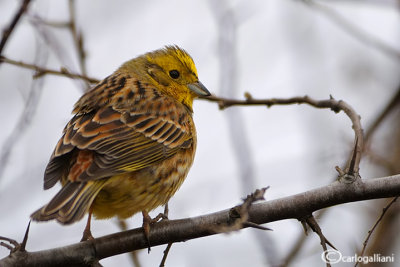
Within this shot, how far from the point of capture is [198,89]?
712 cm

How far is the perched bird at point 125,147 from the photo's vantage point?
5.14m

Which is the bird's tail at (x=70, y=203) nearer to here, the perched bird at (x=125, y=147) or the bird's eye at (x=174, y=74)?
the perched bird at (x=125, y=147)

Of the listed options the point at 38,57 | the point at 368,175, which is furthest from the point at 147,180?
the point at 368,175

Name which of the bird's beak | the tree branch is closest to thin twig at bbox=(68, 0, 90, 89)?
the bird's beak

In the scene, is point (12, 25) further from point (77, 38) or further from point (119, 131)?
point (77, 38)

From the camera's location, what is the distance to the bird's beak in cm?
701

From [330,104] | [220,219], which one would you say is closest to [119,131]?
[220,219]

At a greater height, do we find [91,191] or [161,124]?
[161,124]

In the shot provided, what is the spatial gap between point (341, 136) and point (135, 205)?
2.96 m

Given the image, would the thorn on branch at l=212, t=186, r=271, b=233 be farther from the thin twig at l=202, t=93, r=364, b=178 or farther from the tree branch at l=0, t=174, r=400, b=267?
the thin twig at l=202, t=93, r=364, b=178

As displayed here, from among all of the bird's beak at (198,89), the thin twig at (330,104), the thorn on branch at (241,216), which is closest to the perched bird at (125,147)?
the bird's beak at (198,89)

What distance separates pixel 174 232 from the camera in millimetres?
4797

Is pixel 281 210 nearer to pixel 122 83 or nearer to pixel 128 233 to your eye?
pixel 128 233

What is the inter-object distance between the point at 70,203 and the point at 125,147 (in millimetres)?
1079
